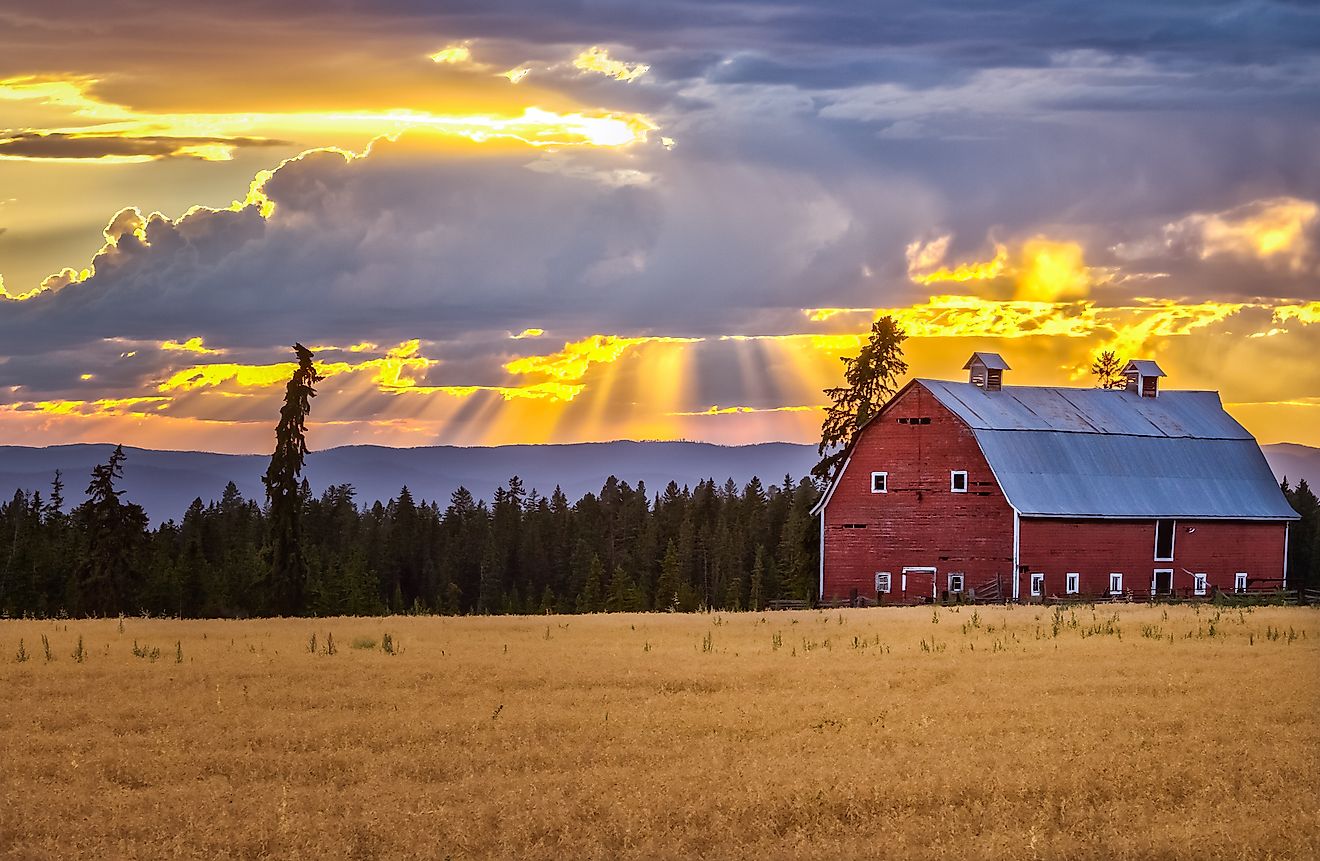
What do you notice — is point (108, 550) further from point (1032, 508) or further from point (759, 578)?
point (759, 578)

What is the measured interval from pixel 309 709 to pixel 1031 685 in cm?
1234

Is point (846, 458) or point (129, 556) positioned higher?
point (846, 458)

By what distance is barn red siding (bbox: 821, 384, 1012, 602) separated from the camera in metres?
62.4

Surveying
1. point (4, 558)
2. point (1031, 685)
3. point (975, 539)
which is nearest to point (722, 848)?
point (1031, 685)

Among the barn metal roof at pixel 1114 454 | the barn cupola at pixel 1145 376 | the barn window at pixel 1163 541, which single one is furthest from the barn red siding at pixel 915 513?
the barn cupola at pixel 1145 376

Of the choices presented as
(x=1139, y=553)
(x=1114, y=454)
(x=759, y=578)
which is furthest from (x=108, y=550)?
(x=759, y=578)

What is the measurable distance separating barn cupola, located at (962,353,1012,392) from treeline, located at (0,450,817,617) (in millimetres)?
10297

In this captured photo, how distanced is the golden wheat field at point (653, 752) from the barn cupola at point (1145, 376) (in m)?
42.4

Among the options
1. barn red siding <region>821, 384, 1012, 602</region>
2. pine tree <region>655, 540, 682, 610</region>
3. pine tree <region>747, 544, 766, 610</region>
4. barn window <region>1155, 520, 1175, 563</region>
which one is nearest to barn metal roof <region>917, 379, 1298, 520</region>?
barn window <region>1155, 520, 1175, 563</region>

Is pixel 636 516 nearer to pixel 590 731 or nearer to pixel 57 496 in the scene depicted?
pixel 57 496

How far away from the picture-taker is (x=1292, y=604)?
57.9m

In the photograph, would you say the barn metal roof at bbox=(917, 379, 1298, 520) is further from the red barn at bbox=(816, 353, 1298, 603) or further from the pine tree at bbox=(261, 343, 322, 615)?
the pine tree at bbox=(261, 343, 322, 615)

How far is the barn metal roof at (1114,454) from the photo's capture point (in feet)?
208

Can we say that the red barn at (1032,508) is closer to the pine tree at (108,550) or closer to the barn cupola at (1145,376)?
the barn cupola at (1145,376)
